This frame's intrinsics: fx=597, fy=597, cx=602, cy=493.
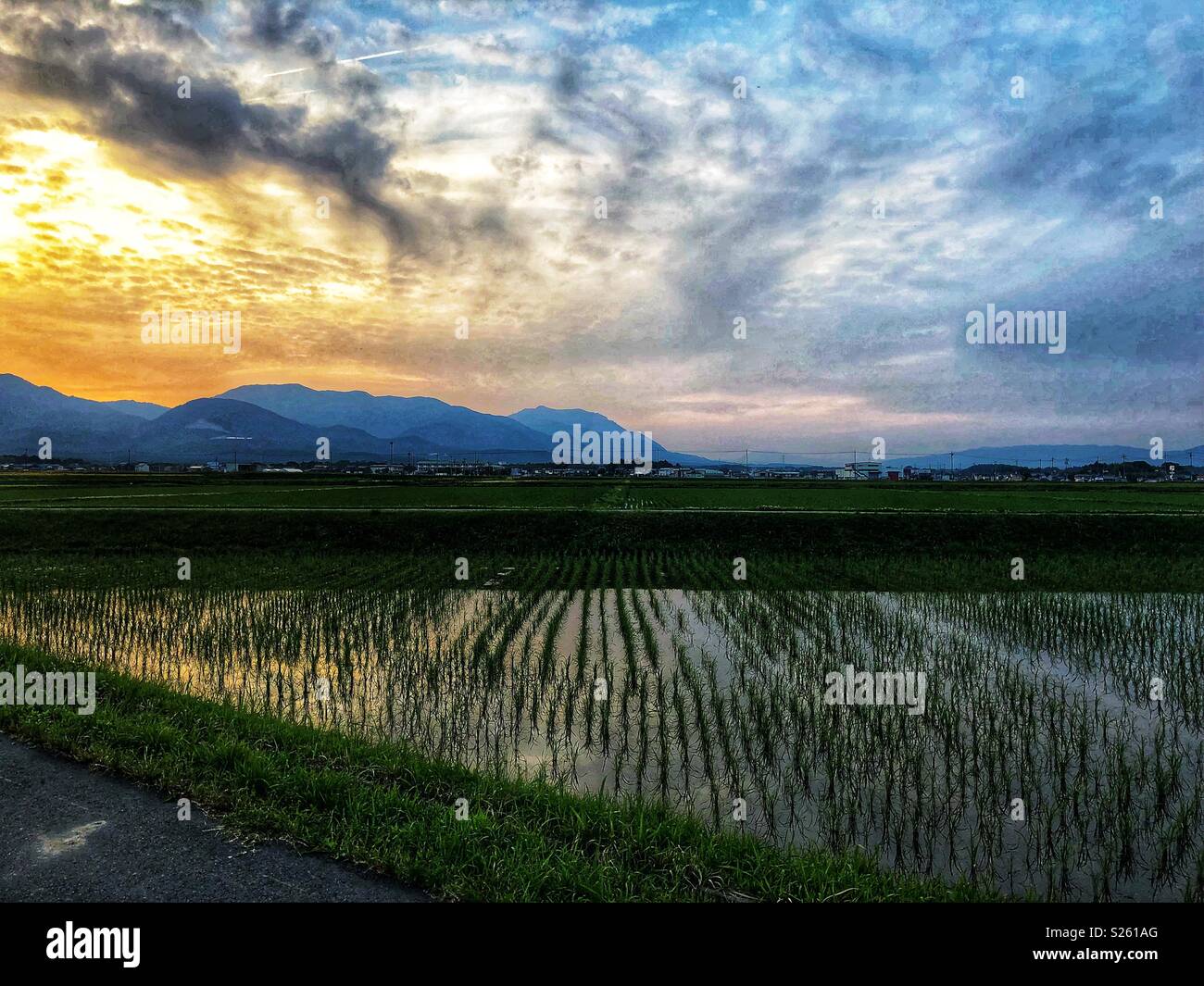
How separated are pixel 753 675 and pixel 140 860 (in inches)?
303

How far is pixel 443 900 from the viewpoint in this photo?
3.63 metres

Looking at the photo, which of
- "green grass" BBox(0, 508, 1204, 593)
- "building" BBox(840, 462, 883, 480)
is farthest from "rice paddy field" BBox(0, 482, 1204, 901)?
"building" BBox(840, 462, 883, 480)

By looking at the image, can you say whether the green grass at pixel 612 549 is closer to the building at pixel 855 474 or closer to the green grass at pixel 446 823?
the green grass at pixel 446 823

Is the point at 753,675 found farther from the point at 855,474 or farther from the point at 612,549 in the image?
the point at 855,474

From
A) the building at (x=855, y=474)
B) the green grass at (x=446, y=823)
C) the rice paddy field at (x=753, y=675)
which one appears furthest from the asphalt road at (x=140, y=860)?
the building at (x=855, y=474)

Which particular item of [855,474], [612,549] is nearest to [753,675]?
[612,549]

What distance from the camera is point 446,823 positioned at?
14.6 feet

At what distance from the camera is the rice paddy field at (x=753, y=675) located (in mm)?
5215

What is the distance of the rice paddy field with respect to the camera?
17.1 feet

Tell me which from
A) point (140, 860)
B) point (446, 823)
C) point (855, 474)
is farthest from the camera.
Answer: point (855, 474)

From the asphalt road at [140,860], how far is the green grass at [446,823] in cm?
17

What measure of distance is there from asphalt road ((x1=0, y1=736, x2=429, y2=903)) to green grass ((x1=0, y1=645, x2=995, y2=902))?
0.17 meters
